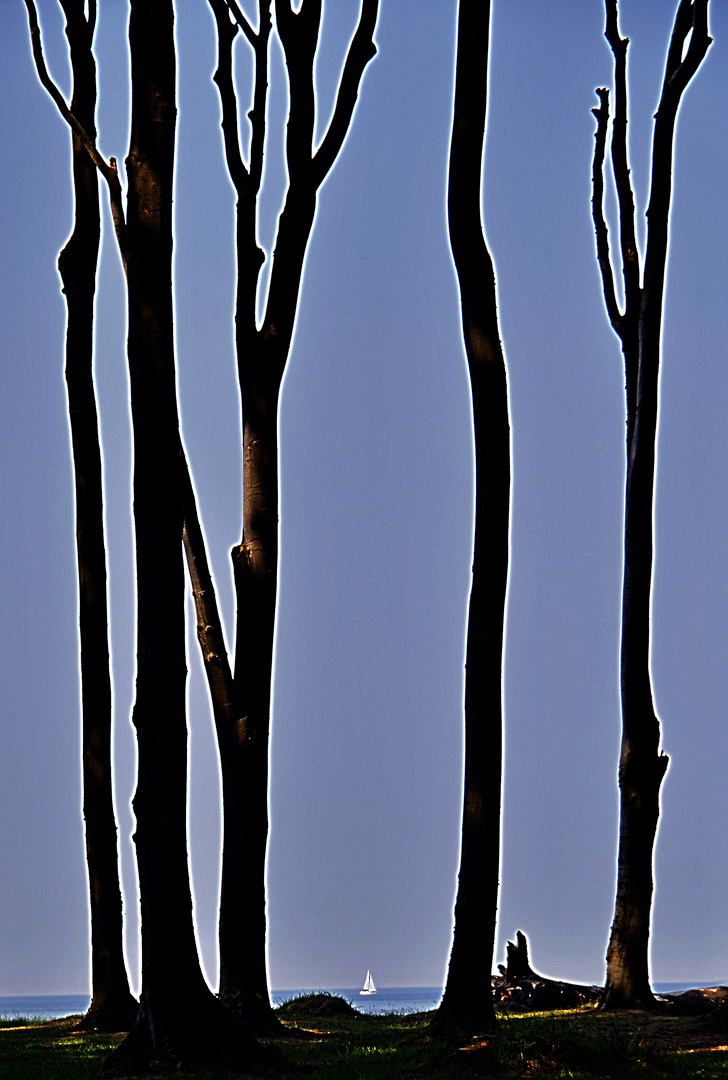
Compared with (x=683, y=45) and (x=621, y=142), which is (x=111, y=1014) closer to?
(x=621, y=142)

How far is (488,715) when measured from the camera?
966cm

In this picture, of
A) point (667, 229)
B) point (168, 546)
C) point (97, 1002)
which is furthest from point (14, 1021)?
point (667, 229)

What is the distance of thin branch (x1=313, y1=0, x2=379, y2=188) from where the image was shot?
37.5 feet

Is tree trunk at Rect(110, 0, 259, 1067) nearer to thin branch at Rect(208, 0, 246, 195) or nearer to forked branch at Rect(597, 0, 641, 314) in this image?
thin branch at Rect(208, 0, 246, 195)

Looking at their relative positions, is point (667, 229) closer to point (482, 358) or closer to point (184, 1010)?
point (482, 358)

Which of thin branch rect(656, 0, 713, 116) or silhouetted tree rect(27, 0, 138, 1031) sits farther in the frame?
thin branch rect(656, 0, 713, 116)

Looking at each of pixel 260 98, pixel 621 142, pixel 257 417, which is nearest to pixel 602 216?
pixel 621 142

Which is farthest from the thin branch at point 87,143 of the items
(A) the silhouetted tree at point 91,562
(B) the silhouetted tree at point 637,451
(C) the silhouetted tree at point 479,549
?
(B) the silhouetted tree at point 637,451

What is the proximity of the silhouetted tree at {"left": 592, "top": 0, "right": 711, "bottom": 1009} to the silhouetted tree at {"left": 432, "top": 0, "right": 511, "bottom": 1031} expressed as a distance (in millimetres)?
2801

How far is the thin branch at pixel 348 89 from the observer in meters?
11.4

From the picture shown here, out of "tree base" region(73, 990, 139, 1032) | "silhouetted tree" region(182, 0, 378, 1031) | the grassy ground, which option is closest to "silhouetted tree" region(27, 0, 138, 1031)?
"tree base" region(73, 990, 139, 1032)

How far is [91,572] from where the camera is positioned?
11.9m

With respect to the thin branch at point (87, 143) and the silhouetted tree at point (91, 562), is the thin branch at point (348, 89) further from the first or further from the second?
the silhouetted tree at point (91, 562)

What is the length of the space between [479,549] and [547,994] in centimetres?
550
